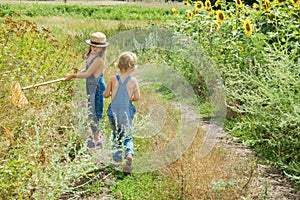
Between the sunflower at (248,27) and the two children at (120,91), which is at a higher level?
the sunflower at (248,27)

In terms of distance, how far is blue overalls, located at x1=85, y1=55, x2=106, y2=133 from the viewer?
4.56 meters

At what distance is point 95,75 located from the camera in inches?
178

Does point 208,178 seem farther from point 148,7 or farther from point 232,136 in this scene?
point 148,7

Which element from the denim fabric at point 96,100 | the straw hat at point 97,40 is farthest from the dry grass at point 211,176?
the straw hat at point 97,40

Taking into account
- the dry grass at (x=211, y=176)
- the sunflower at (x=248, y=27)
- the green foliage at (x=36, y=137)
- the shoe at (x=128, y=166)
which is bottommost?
the shoe at (x=128, y=166)

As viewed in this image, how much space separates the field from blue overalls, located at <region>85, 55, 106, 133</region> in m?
0.15

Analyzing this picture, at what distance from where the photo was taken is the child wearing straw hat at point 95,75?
4430 mm

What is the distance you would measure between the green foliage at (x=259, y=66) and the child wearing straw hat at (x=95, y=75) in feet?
4.09

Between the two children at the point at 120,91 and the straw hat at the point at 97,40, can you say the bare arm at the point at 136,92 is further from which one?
the straw hat at the point at 97,40

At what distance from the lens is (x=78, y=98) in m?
5.27

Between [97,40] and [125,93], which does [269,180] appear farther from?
[97,40]

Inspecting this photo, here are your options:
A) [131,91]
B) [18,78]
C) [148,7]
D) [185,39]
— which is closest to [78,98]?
[18,78]

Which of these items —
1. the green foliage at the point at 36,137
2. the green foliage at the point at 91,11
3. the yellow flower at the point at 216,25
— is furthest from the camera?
the green foliage at the point at 91,11

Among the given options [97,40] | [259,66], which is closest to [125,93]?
[97,40]
